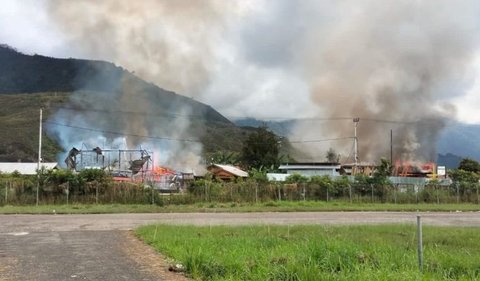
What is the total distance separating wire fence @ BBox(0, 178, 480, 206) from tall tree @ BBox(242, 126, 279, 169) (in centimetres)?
4900

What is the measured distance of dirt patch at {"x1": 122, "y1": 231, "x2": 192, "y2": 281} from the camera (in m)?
10.2

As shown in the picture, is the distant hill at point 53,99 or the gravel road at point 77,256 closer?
the gravel road at point 77,256

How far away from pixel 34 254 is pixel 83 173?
93.5ft

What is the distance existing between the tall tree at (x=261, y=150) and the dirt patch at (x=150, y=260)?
80.3 meters

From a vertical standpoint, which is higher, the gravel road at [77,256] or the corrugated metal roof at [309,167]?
the corrugated metal roof at [309,167]

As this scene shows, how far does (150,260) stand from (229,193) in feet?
102

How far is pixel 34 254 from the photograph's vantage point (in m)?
13.6

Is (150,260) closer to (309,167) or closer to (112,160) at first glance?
(112,160)

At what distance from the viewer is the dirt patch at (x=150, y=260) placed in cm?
1025

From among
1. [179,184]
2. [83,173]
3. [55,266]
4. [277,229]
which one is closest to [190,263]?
[55,266]

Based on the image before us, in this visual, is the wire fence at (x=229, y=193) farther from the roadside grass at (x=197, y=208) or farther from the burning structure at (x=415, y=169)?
the burning structure at (x=415, y=169)

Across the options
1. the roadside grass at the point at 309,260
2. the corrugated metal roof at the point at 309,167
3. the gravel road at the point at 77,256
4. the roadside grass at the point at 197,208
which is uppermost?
the corrugated metal roof at the point at 309,167

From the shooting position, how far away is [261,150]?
97.4 metres

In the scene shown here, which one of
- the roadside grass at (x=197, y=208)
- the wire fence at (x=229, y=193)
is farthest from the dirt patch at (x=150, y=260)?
the wire fence at (x=229, y=193)
